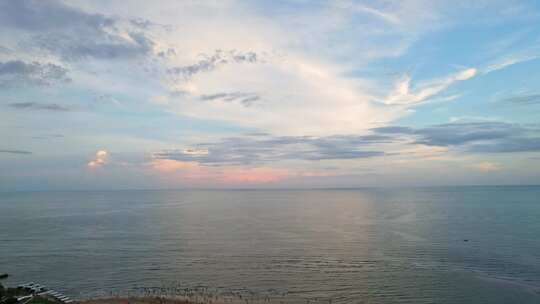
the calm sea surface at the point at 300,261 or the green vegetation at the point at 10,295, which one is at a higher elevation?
the green vegetation at the point at 10,295

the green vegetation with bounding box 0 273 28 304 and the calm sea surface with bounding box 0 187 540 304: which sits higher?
the green vegetation with bounding box 0 273 28 304

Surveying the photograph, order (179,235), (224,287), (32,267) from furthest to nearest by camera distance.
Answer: (179,235) < (32,267) < (224,287)

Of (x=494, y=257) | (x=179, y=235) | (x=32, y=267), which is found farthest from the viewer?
(x=179, y=235)

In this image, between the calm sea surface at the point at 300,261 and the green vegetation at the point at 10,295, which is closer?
the green vegetation at the point at 10,295

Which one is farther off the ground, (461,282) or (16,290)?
(16,290)

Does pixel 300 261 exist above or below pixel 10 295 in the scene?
below

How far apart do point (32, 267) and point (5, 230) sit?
176ft

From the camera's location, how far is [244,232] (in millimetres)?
96188

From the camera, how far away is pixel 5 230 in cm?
10144

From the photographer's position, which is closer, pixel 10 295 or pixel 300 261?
pixel 10 295

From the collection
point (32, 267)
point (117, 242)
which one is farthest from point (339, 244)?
point (32, 267)

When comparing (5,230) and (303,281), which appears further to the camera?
(5,230)

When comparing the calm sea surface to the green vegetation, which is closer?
the green vegetation

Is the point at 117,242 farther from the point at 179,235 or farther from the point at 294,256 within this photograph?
the point at 294,256
